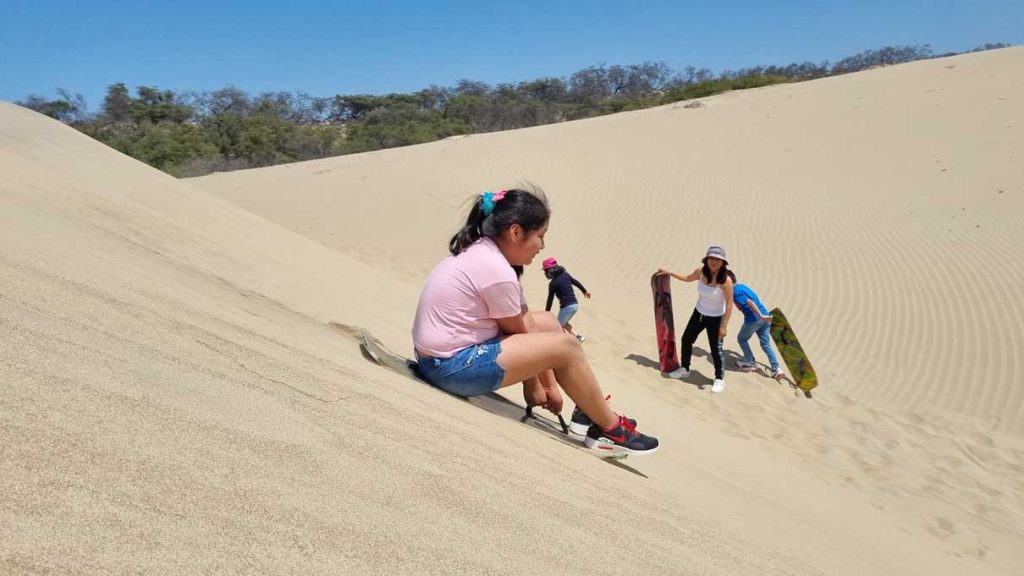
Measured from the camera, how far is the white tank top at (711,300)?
247 inches

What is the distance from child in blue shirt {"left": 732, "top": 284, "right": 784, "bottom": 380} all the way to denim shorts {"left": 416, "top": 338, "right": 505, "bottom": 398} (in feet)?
15.8

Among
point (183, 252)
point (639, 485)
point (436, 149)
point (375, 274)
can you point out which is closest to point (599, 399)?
point (639, 485)

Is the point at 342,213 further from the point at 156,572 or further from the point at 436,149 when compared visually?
the point at 156,572

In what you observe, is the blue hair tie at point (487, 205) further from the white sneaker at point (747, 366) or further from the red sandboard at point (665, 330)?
the white sneaker at point (747, 366)

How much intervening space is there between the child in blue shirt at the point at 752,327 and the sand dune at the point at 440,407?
35cm

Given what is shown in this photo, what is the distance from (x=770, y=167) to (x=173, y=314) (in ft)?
55.1

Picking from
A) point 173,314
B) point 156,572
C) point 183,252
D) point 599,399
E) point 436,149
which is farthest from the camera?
point 436,149

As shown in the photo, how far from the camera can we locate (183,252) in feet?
13.1

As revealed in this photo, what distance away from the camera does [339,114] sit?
190 ft

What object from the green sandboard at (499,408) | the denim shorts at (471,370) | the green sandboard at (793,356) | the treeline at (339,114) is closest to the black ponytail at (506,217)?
the denim shorts at (471,370)

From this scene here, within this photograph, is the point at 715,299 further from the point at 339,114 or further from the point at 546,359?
the point at 339,114

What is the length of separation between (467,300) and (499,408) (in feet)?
2.20

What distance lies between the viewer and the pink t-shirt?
2.65 meters

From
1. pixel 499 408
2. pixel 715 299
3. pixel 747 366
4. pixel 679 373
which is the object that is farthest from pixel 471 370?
pixel 747 366
